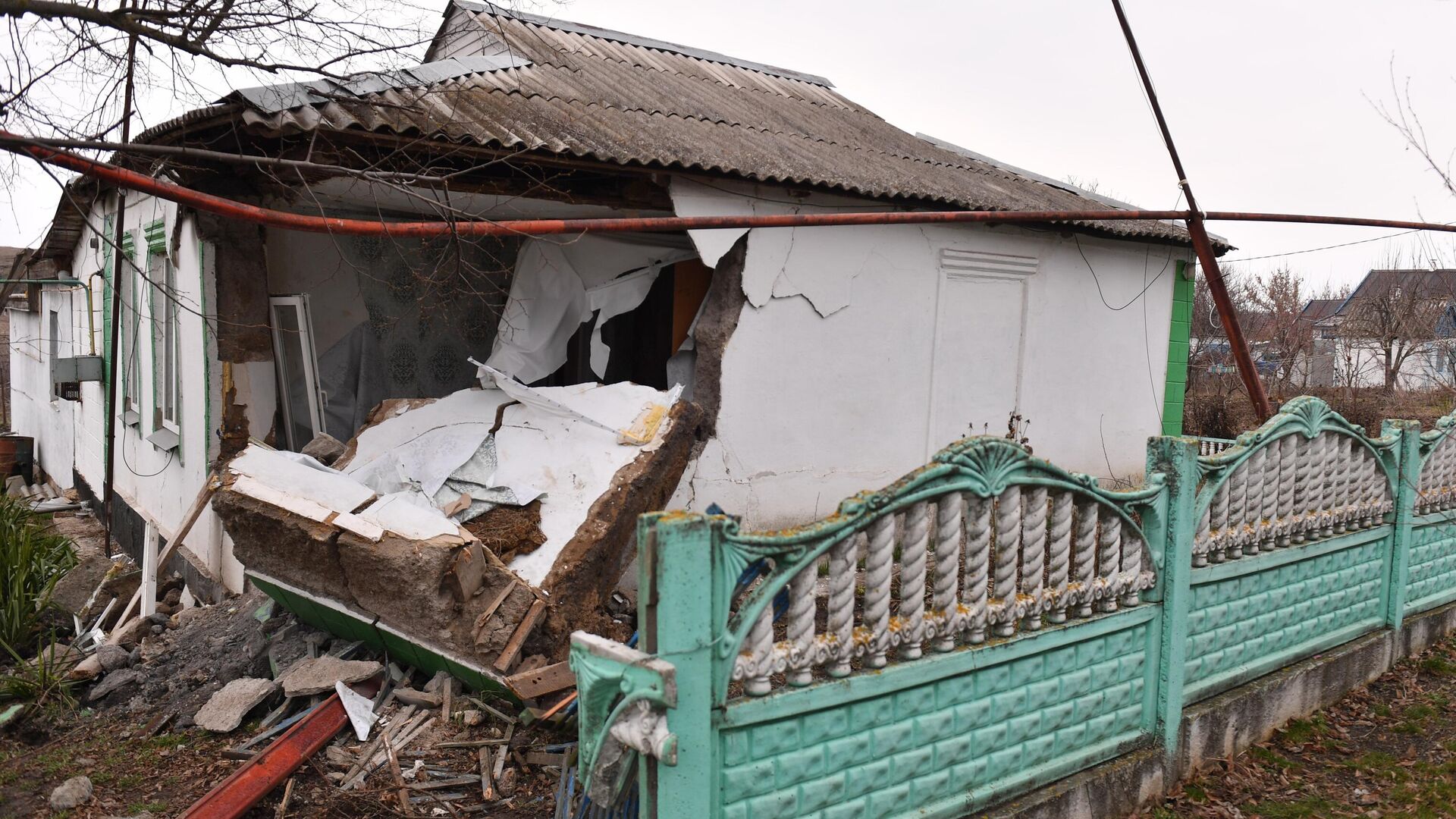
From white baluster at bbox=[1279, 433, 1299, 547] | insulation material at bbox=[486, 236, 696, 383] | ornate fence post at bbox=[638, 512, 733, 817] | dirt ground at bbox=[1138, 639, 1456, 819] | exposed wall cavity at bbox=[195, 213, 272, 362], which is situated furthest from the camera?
insulation material at bbox=[486, 236, 696, 383]

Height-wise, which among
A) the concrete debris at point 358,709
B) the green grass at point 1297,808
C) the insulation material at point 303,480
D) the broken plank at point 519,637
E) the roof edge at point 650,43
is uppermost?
the roof edge at point 650,43

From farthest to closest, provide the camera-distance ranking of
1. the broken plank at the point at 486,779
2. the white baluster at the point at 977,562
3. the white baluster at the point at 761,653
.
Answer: the broken plank at the point at 486,779 < the white baluster at the point at 977,562 < the white baluster at the point at 761,653

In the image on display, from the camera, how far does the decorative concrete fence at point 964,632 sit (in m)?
2.54

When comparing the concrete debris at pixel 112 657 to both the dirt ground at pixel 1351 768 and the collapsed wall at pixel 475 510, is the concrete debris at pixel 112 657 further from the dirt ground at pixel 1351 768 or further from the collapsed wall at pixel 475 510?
the dirt ground at pixel 1351 768

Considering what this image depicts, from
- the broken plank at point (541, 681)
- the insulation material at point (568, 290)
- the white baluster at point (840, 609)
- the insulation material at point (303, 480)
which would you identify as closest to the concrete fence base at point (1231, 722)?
the white baluster at point (840, 609)

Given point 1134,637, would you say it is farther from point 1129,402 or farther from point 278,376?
point 1129,402

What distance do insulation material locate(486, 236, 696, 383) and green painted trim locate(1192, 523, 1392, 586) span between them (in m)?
4.18

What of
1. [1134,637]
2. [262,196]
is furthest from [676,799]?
[262,196]

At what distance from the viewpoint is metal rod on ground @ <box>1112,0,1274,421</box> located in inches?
271

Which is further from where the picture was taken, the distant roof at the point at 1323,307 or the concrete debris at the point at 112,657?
the distant roof at the point at 1323,307

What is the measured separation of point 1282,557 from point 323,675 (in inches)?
176

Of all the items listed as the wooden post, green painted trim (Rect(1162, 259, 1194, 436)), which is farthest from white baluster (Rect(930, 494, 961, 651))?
green painted trim (Rect(1162, 259, 1194, 436))

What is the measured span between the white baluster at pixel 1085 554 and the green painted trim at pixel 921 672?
0.07m

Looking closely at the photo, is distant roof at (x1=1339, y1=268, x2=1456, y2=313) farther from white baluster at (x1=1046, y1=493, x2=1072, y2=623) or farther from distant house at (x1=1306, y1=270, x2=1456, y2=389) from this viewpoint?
white baluster at (x1=1046, y1=493, x2=1072, y2=623)
